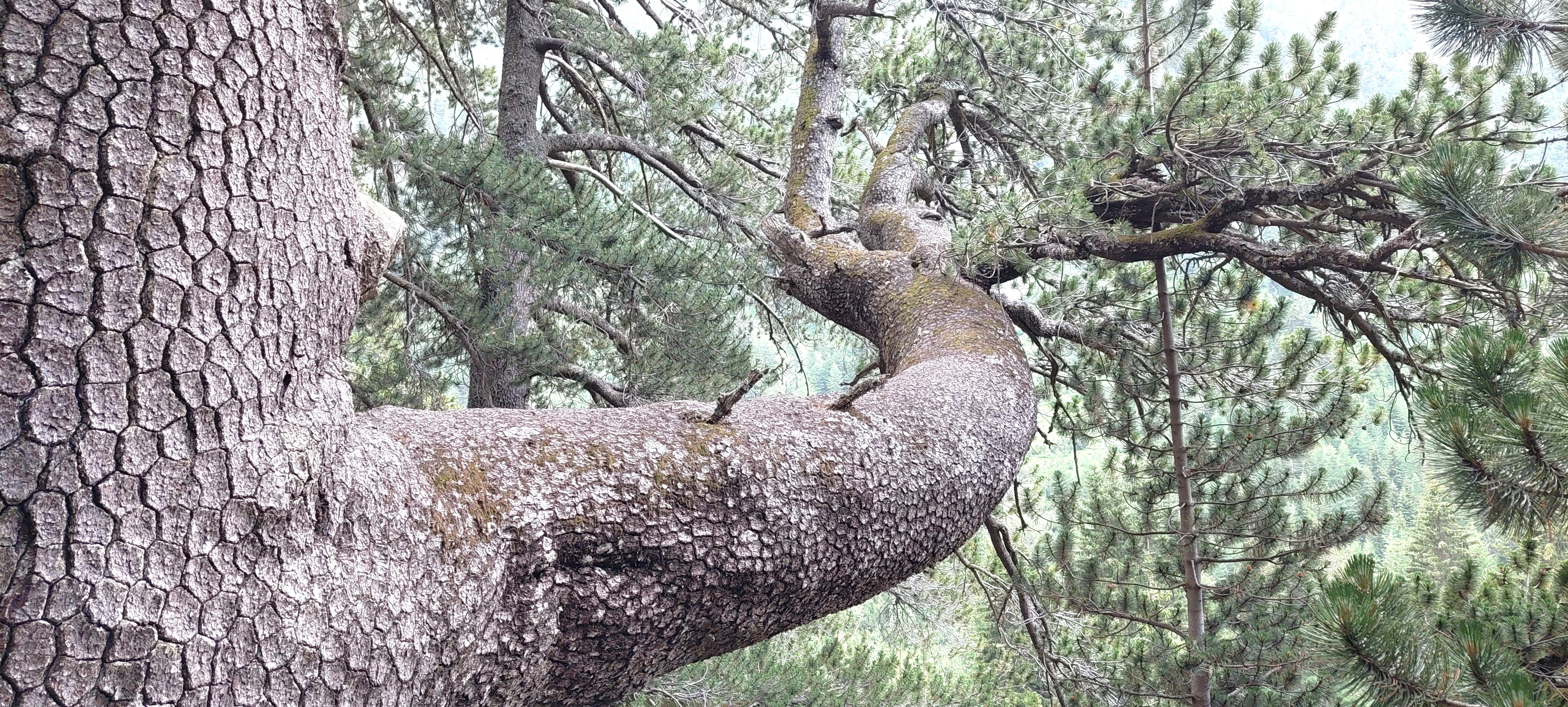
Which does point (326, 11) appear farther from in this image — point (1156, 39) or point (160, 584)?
point (1156, 39)

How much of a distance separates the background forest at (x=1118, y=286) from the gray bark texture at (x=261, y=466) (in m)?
A: 1.28

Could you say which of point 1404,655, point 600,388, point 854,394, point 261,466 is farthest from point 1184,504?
point 261,466

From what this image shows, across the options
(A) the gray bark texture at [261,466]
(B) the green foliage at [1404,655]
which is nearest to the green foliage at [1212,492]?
(B) the green foliage at [1404,655]

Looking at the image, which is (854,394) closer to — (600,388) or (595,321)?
(600,388)

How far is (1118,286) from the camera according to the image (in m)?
3.82

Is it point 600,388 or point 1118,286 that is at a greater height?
point 1118,286

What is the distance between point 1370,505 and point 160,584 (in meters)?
3.93

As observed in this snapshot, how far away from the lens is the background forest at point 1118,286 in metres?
1.76

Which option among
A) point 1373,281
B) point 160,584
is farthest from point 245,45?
point 1373,281

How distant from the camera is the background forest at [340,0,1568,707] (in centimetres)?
176

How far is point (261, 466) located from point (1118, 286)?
11.5ft

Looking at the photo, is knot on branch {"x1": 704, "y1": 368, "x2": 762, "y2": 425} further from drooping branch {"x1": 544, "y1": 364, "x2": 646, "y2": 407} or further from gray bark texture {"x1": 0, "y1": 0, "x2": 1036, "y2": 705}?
drooping branch {"x1": 544, "y1": 364, "x2": 646, "y2": 407}

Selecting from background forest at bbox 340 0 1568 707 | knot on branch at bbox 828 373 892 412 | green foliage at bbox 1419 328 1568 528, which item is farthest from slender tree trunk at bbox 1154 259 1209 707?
knot on branch at bbox 828 373 892 412

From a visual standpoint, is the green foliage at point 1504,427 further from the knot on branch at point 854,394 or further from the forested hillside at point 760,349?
the knot on branch at point 854,394
